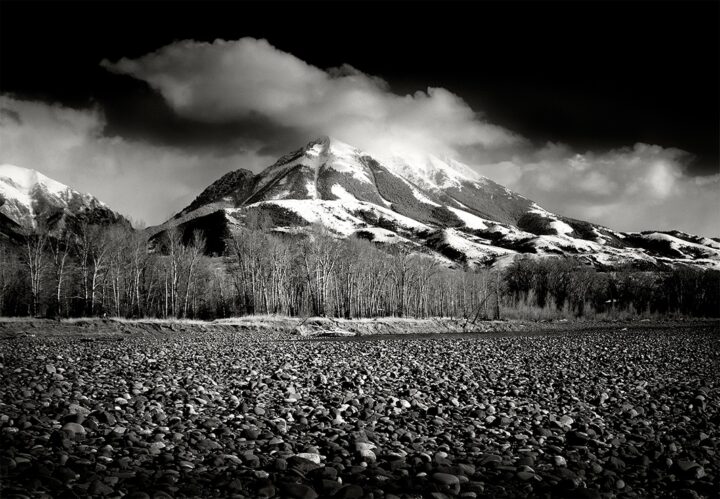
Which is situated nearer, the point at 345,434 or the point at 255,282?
the point at 345,434

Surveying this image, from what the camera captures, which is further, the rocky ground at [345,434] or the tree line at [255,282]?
the tree line at [255,282]

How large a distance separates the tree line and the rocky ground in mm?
53838

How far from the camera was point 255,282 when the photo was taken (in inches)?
3000

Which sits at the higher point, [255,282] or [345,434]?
[255,282]

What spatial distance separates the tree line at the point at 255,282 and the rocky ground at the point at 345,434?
2120 inches

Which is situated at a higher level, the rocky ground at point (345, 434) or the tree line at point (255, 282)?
the tree line at point (255, 282)

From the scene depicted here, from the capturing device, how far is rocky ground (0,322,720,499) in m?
6.82

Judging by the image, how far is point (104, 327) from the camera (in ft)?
141

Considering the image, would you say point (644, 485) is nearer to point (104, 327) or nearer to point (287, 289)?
point (104, 327)

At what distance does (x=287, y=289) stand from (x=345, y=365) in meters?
65.7

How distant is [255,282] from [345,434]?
227 feet

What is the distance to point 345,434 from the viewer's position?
30.5 ft

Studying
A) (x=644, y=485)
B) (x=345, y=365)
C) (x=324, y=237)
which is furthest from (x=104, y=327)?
(x=644, y=485)

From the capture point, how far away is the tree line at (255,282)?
66625mm
